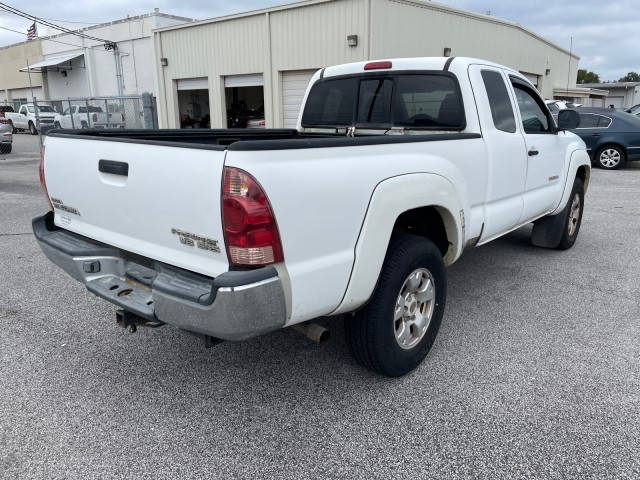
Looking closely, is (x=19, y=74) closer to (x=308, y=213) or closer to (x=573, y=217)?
(x=573, y=217)

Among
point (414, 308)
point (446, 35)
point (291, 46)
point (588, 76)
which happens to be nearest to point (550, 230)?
point (414, 308)

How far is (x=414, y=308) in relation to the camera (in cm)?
330

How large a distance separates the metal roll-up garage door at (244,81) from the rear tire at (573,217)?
1297 centimetres

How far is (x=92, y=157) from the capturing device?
2947mm

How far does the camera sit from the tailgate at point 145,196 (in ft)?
7.77

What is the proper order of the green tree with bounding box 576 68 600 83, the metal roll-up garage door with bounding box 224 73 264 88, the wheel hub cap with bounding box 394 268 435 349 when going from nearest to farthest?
the wheel hub cap with bounding box 394 268 435 349 < the metal roll-up garage door with bounding box 224 73 264 88 < the green tree with bounding box 576 68 600 83

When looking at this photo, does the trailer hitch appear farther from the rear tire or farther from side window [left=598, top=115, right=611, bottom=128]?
side window [left=598, top=115, right=611, bottom=128]

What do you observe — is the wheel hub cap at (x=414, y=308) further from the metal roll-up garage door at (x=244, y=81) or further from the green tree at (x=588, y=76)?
the green tree at (x=588, y=76)

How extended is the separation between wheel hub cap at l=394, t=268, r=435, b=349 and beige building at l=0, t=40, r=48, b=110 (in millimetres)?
40644

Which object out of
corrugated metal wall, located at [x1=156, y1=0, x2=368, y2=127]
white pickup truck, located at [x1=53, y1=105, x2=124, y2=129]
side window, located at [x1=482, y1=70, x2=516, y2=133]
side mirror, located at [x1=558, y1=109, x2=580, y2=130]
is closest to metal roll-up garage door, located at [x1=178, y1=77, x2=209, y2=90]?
corrugated metal wall, located at [x1=156, y1=0, x2=368, y2=127]

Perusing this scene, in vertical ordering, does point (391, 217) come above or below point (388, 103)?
below

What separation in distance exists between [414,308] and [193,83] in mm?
18534

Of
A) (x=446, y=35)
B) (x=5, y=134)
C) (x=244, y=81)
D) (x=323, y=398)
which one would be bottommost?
A: (x=323, y=398)

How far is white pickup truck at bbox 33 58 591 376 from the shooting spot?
231 cm
